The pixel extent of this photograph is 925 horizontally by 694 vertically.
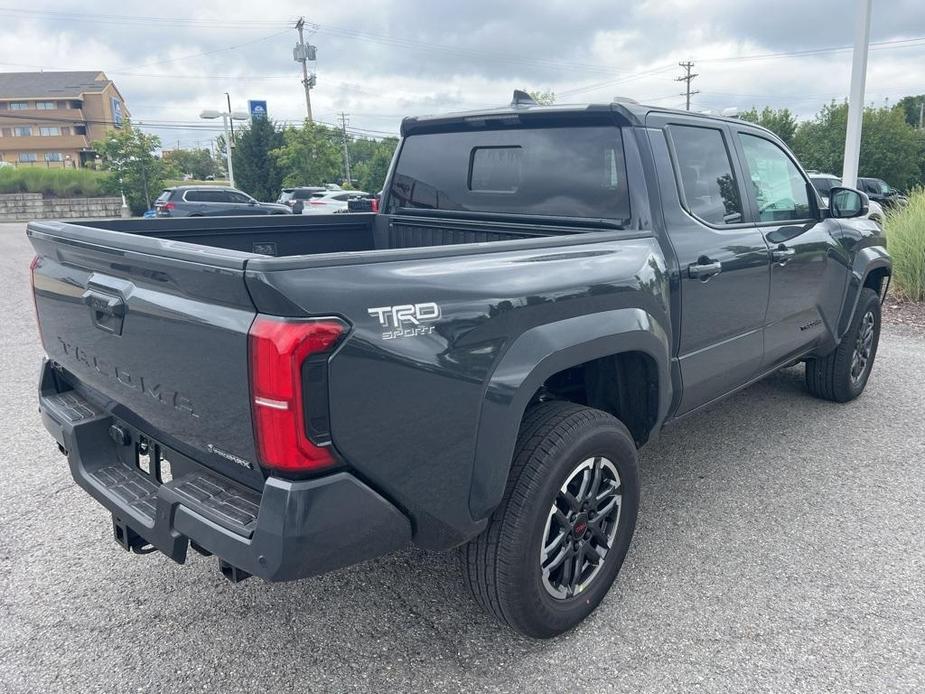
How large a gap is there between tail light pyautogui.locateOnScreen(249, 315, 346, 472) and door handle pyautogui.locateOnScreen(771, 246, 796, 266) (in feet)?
8.99

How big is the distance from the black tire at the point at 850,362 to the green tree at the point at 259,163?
33424 millimetres

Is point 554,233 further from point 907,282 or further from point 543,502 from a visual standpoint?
point 907,282

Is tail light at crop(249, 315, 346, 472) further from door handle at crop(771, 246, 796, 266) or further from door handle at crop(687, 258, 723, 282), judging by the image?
door handle at crop(771, 246, 796, 266)

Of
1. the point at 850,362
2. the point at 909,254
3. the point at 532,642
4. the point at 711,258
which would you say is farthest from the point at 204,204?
the point at 532,642

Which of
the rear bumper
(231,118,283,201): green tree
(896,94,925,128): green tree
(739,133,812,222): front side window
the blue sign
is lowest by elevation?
the rear bumper

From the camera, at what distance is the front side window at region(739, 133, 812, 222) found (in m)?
3.89

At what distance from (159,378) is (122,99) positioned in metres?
95.3

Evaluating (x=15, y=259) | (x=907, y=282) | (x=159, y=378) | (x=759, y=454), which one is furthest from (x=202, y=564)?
(x=15, y=259)

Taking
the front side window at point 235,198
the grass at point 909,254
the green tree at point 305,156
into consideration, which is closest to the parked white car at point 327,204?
the front side window at point 235,198

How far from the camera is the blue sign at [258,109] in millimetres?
35156

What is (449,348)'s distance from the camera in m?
2.11

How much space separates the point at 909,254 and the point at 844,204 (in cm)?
546

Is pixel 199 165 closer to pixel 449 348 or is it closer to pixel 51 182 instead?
pixel 51 182

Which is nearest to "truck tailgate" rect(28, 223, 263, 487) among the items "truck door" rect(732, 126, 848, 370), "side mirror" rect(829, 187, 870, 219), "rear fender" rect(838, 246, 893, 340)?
"truck door" rect(732, 126, 848, 370)
